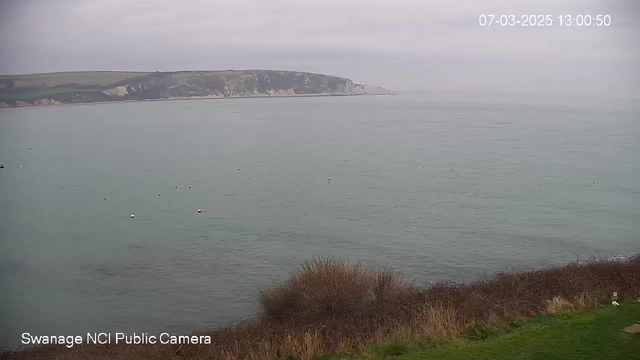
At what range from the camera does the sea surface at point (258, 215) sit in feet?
55.5

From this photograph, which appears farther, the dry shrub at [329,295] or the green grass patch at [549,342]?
the dry shrub at [329,295]

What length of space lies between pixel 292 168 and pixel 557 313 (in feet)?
119

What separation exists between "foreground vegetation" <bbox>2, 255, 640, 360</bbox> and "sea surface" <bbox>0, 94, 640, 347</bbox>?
3562mm

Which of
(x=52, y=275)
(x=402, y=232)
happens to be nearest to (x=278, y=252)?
(x=402, y=232)

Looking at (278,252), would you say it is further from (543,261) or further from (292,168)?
(292,168)

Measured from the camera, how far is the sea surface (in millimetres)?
16903

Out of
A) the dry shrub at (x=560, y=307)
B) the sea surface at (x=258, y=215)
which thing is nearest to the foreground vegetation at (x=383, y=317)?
the dry shrub at (x=560, y=307)

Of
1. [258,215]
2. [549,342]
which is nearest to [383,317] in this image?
[549,342]

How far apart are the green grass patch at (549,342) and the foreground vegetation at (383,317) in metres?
0.03

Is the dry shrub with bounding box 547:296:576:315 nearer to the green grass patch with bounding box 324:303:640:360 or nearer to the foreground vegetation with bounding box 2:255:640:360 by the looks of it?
the foreground vegetation with bounding box 2:255:640:360

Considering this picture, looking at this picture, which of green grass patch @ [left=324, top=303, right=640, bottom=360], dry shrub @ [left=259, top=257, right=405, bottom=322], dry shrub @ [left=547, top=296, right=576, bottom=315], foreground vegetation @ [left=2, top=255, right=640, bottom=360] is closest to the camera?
green grass patch @ [left=324, top=303, right=640, bottom=360]

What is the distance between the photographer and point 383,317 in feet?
29.6

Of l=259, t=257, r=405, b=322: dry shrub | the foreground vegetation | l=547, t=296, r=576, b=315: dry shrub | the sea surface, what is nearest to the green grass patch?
the foreground vegetation

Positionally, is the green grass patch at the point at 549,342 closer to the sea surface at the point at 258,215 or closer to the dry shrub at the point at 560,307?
the dry shrub at the point at 560,307
